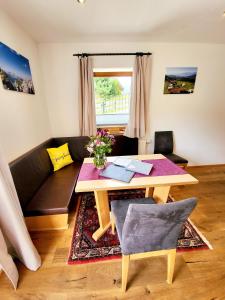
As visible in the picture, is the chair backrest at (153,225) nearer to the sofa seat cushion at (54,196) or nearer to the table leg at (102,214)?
the table leg at (102,214)

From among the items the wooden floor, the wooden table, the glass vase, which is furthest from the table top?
the wooden floor

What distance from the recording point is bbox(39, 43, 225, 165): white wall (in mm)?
2768

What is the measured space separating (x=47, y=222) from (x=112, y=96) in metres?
2.52

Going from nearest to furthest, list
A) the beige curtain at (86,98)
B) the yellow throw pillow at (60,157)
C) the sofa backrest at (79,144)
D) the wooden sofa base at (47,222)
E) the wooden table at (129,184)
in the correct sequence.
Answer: the wooden table at (129,184) → the wooden sofa base at (47,222) → the yellow throw pillow at (60,157) → the beige curtain at (86,98) → the sofa backrest at (79,144)

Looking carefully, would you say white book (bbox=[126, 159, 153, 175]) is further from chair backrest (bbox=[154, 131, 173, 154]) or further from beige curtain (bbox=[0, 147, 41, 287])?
chair backrest (bbox=[154, 131, 173, 154])

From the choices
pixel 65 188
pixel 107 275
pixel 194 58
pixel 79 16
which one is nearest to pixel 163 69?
pixel 194 58

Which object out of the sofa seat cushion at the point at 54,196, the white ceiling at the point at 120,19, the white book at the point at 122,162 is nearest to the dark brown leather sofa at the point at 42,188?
the sofa seat cushion at the point at 54,196

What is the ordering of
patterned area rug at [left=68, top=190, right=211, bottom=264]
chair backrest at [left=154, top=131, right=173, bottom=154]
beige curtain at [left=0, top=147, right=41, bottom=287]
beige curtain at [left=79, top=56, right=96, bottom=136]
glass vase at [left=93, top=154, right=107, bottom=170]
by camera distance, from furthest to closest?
1. chair backrest at [left=154, top=131, right=173, bottom=154]
2. beige curtain at [left=79, top=56, right=96, bottom=136]
3. glass vase at [left=93, top=154, right=107, bottom=170]
4. patterned area rug at [left=68, top=190, right=211, bottom=264]
5. beige curtain at [left=0, top=147, right=41, bottom=287]

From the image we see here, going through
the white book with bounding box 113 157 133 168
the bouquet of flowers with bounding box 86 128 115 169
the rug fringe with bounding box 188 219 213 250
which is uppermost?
the bouquet of flowers with bounding box 86 128 115 169

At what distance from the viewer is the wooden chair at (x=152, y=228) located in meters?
0.91

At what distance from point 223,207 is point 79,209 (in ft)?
6.69

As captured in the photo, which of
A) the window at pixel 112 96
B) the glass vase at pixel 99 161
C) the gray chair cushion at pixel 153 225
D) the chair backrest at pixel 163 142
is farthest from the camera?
the chair backrest at pixel 163 142

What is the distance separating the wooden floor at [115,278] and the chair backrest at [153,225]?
15.9 inches

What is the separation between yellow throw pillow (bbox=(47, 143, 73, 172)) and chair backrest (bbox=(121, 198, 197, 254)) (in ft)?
5.93
